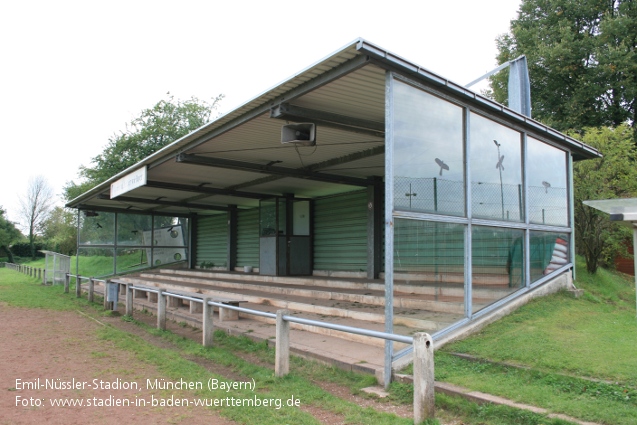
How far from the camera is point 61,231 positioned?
4603 centimetres

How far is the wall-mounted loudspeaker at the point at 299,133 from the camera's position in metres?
6.78

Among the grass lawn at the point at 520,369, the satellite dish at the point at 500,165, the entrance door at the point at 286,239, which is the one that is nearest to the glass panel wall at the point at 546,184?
the satellite dish at the point at 500,165

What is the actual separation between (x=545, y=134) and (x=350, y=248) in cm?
595

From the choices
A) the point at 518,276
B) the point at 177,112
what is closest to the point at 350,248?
the point at 518,276

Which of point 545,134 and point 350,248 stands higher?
point 545,134

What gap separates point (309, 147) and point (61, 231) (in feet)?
145

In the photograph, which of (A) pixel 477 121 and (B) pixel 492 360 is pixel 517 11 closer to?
(A) pixel 477 121

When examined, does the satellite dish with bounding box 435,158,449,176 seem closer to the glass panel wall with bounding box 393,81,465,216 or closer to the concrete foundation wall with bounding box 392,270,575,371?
the glass panel wall with bounding box 393,81,465,216

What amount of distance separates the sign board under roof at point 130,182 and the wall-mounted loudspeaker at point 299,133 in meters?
4.65

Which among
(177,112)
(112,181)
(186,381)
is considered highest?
(177,112)

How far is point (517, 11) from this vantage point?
1988cm

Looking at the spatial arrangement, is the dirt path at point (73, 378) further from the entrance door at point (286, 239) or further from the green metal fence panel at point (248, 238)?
the green metal fence panel at point (248, 238)

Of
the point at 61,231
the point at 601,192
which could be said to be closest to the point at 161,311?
the point at 601,192

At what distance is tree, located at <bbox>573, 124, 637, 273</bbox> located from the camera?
33.5 ft
